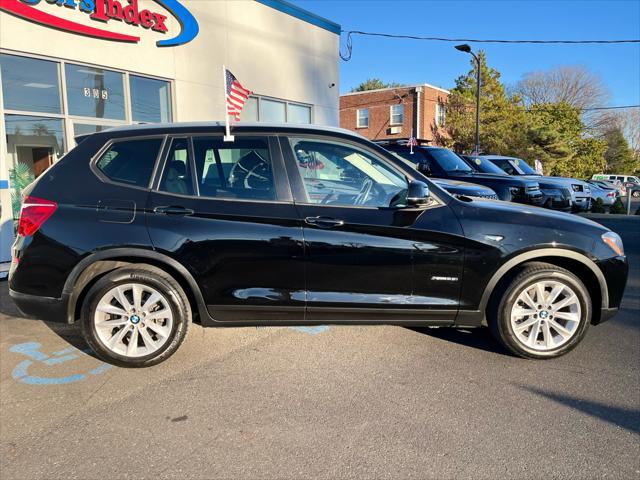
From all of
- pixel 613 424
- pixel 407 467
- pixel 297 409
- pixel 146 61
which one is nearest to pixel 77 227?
pixel 297 409

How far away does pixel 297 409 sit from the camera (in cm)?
307

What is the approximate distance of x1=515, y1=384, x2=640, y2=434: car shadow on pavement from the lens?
287cm

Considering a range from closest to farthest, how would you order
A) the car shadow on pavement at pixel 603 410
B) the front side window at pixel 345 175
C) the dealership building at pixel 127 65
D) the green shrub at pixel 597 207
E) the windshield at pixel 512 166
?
the car shadow on pavement at pixel 603 410
the front side window at pixel 345 175
the dealership building at pixel 127 65
the windshield at pixel 512 166
the green shrub at pixel 597 207

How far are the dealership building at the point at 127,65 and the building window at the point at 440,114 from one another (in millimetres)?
21381

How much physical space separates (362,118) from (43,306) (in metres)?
31.3

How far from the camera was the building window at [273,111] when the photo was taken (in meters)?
11.5

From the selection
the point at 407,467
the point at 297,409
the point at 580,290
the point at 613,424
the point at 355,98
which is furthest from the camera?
the point at 355,98

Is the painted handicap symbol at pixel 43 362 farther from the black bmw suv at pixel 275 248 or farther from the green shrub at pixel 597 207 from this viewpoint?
the green shrub at pixel 597 207

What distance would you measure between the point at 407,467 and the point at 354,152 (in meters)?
2.28

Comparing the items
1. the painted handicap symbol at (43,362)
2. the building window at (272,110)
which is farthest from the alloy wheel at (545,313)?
the building window at (272,110)

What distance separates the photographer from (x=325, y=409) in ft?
10.1

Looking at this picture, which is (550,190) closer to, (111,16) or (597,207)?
(597,207)

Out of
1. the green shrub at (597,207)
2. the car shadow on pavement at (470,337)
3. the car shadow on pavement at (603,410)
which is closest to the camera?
the car shadow on pavement at (603,410)

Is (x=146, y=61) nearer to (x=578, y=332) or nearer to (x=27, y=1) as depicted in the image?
(x=27, y=1)
